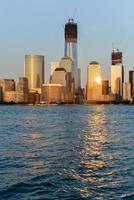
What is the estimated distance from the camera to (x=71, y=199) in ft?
111

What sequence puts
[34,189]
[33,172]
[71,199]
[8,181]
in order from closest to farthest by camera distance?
1. [71,199]
2. [34,189]
3. [8,181]
4. [33,172]

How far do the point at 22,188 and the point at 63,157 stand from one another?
56.6 feet

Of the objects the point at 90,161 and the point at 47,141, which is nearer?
the point at 90,161

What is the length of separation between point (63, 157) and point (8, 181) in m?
15.1

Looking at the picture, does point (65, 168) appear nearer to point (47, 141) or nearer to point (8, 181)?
point (8, 181)

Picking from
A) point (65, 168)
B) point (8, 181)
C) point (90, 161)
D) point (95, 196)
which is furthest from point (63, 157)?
point (95, 196)

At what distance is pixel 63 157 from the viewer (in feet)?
176

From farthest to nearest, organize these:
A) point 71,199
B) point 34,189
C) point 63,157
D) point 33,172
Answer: point 63,157 → point 33,172 → point 34,189 → point 71,199

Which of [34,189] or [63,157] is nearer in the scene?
[34,189]

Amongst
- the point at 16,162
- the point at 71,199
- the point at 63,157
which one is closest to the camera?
the point at 71,199

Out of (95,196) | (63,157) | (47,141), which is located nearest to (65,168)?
(63,157)

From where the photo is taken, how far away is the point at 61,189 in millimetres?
37094

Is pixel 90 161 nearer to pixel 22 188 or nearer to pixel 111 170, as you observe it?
pixel 111 170

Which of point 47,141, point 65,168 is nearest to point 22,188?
point 65,168
